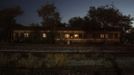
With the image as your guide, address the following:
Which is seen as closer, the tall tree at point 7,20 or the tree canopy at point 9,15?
the tall tree at point 7,20

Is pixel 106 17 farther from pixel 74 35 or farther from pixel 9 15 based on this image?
pixel 9 15

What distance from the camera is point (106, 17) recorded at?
58.7 m

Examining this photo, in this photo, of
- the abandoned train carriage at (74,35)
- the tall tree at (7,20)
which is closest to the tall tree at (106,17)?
the abandoned train carriage at (74,35)

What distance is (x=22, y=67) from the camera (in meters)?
17.2

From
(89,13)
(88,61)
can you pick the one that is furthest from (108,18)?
(88,61)

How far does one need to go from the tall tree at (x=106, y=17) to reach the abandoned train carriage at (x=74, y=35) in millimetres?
3433

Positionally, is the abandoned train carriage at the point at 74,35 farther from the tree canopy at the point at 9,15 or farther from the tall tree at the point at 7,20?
the tree canopy at the point at 9,15

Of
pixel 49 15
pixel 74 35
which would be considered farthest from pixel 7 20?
pixel 74 35

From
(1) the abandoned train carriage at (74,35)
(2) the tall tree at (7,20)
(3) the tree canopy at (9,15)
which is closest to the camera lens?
(1) the abandoned train carriage at (74,35)

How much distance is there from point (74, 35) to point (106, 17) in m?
10.1

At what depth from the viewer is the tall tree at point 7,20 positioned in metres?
55.5

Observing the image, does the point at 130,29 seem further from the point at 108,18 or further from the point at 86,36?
the point at 86,36

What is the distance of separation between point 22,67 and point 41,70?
1.84 m

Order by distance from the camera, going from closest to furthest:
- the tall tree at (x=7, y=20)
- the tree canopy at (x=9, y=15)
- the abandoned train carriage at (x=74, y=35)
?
the abandoned train carriage at (x=74, y=35), the tall tree at (x=7, y=20), the tree canopy at (x=9, y=15)
